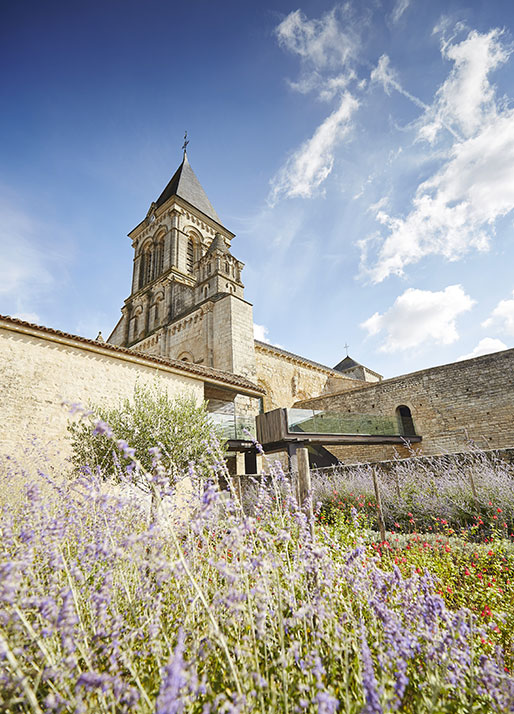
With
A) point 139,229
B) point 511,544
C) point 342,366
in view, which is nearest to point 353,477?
point 511,544

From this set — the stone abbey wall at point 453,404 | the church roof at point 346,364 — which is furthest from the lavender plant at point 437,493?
the church roof at point 346,364

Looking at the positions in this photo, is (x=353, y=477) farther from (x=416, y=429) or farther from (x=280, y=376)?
(x=280, y=376)

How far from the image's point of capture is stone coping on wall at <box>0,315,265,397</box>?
931 cm

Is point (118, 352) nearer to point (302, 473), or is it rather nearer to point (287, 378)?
point (302, 473)

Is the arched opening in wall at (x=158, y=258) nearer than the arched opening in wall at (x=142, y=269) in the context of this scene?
Yes

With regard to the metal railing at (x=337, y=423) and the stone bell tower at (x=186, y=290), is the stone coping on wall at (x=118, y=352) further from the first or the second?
the stone bell tower at (x=186, y=290)

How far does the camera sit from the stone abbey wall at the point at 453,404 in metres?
15.3

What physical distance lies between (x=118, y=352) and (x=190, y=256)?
619 inches

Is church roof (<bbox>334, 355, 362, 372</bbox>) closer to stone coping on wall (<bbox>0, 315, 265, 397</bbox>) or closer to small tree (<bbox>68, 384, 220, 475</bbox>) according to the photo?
stone coping on wall (<bbox>0, 315, 265, 397</bbox>)

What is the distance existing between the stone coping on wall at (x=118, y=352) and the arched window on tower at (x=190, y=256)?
13.1m

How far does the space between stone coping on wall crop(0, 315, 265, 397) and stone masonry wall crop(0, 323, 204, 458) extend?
0.05 meters

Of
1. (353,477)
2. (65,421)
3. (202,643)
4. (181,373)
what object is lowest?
(202,643)

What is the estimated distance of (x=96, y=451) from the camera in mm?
8234

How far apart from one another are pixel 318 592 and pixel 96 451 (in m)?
7.53
